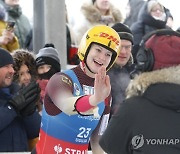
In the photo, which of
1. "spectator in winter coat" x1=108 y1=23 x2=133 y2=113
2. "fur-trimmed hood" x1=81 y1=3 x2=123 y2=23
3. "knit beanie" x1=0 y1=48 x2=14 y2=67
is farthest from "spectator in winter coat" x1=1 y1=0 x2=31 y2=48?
"knit beanie" x1=0 y1=48 x2=14 y2=67

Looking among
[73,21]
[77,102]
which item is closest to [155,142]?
[77,102]

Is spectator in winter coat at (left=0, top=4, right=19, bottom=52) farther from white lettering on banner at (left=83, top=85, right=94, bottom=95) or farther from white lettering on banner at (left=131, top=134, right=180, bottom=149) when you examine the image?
white lettering on banner at (left=131, top=134, right=180, bottom=149)

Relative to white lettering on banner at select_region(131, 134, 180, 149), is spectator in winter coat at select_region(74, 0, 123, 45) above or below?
A: below

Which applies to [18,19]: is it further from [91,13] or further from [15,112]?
[15,112]

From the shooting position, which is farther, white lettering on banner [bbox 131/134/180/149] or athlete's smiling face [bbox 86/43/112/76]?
athlete's smiling face [bbox 86/43/112/76]

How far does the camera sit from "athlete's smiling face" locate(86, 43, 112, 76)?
13.3 ft

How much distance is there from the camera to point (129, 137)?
3043 mm

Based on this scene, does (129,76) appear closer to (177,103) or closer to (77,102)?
(77,102)

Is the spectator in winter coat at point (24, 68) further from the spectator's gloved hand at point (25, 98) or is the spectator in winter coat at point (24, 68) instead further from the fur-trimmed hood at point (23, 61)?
the spectator's gloved hand at point (25, 98)

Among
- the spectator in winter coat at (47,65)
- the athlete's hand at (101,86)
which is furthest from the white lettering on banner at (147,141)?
the spectator in winter coat at (47,65)

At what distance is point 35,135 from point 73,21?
3545 millimetres

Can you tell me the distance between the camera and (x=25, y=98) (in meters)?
4.93

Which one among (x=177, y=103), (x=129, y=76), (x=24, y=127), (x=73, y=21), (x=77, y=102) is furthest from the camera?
(x=73, y=21)

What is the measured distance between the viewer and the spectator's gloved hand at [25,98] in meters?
4.89
